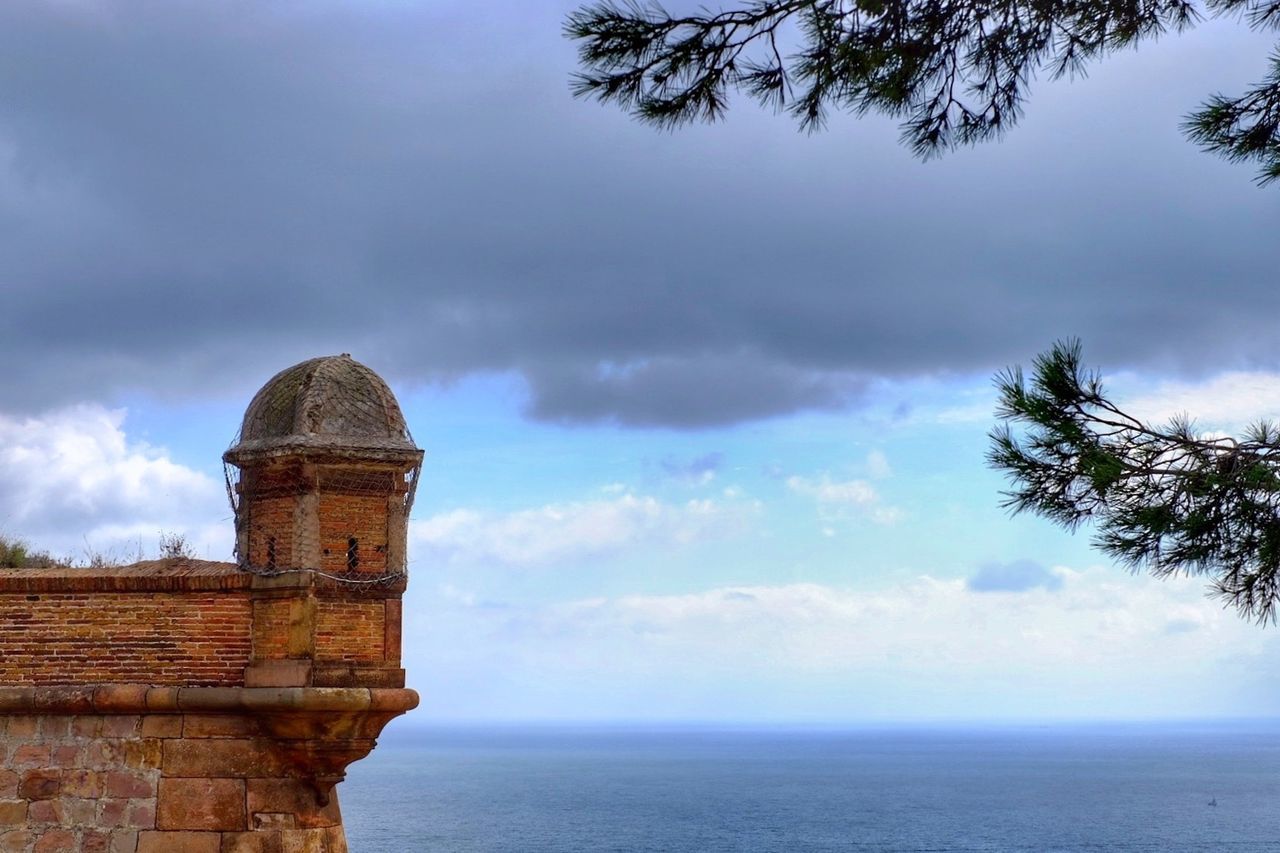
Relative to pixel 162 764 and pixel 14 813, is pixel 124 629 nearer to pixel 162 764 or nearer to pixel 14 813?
pixel 162 764

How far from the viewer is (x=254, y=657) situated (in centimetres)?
1069

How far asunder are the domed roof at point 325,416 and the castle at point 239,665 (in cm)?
2

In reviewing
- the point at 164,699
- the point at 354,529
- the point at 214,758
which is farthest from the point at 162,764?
the point at 354,529

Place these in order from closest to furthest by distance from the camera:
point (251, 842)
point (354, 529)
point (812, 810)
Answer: point (251, 842), point (354, 529), point (812, 810)

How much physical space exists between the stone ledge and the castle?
1 cm

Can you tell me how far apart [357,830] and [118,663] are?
74.3 meters

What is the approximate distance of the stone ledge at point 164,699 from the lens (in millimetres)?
10383

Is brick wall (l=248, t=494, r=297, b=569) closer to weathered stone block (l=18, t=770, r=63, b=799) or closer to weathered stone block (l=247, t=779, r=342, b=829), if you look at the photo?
weathered stone block (l=247, t=779, r=342, b=829)

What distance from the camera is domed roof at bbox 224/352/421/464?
430 inches

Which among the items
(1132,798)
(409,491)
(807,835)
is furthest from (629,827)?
(409,491)

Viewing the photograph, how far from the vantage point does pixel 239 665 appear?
10.7 meters

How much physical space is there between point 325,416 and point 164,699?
2.40 metres

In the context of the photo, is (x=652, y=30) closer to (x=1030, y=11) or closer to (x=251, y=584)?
(x=1030, y=11)

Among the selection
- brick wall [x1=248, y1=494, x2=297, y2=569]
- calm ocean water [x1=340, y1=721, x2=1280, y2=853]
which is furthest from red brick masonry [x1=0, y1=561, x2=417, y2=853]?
calm ocean water [x1=340, y1=721, x2=1280, y2=853]
